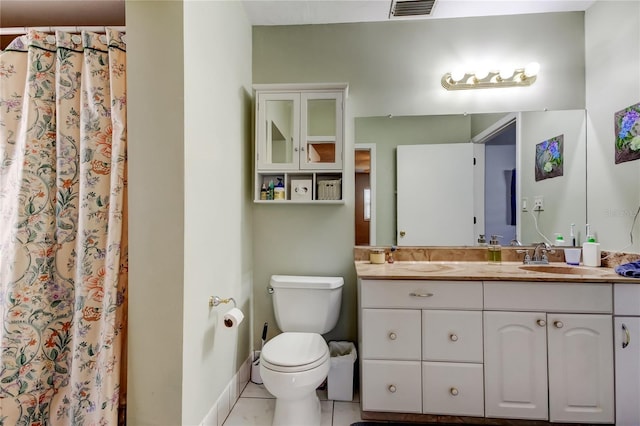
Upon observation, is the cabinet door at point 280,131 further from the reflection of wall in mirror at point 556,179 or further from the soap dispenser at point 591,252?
the soap dispenser at point 591,252

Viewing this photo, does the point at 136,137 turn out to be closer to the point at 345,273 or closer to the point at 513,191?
the point at 345,273

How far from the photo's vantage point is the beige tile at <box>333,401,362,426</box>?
1646 mm

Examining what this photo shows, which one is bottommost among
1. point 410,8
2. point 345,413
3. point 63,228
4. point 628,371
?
point 345,413

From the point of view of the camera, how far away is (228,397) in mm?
1692

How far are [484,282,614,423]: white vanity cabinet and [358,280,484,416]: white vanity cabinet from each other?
0.09 metres

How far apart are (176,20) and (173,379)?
1.51 meters

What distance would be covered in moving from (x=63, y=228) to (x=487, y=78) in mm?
2687

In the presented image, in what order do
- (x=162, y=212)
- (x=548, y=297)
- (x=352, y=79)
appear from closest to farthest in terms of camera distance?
(x=162, y=212), (x=548, y=297), (x=352, y=79)

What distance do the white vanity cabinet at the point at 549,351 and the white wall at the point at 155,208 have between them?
1.56m

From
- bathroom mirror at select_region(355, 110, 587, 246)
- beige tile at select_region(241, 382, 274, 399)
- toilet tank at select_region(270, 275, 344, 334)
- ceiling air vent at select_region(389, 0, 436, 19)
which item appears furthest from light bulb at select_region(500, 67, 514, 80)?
beige tile at select_region(241, 382, 274, 399)

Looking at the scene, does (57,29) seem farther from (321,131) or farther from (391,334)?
(391,334)

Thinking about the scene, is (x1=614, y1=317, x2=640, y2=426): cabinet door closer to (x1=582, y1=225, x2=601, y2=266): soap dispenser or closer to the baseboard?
(x1=582, y1=225, x2=601, y2=266): soap dispenser

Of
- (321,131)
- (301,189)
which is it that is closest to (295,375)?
(301,189)

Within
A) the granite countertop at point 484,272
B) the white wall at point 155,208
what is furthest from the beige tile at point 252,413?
the granite countertop at point 484,272
